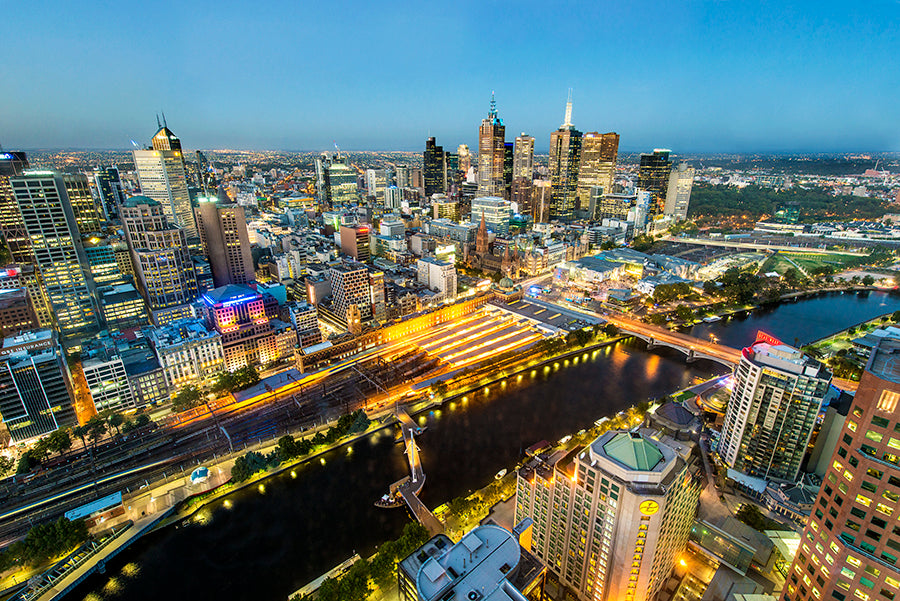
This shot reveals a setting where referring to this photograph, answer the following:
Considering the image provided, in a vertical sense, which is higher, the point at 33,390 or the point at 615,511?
the point at 615,511

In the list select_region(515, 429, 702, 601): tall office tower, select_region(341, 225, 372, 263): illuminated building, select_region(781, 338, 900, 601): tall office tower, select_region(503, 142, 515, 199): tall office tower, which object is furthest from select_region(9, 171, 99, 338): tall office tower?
select_region(503, 142, 515, 199): tall office tower

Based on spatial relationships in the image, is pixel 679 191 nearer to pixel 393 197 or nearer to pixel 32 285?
pixel 393 197

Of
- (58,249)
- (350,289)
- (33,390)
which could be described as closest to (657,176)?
(350,289)

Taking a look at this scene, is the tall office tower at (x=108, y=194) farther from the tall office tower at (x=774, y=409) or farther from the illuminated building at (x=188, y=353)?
the tall office tower at (x=774, y=409)

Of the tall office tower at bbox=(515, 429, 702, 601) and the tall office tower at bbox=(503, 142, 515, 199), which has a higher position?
the tall office tower at bbox=(503, 142, 515, 199)

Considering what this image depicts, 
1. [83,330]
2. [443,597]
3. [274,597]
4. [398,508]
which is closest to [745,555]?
[443,597]

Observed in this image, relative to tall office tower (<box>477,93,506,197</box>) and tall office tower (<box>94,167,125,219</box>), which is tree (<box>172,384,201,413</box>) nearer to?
tall office tower (<box>94,167,125,219</box>)

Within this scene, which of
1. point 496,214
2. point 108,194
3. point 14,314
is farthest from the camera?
point 496,214
